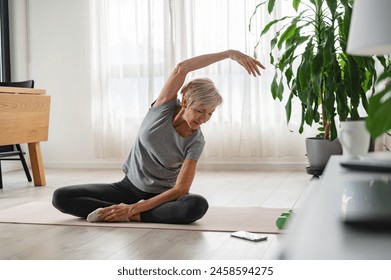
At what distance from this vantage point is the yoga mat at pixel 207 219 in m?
2.31

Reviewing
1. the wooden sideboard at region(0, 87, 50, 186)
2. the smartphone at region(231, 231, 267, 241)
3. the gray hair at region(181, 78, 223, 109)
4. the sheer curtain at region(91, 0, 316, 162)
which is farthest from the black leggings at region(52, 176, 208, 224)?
the sheer curtain at region(91, 0, 316, 162)

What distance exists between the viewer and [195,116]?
230 cm

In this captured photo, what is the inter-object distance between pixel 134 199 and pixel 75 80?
3149mm

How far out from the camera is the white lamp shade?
2.65 feet

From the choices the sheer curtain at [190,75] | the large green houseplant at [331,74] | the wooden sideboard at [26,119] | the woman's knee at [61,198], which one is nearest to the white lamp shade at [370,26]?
the woman's knee at [61,198]

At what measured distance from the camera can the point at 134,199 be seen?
8.50 feet

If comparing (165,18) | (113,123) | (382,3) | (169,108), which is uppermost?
(165,18)

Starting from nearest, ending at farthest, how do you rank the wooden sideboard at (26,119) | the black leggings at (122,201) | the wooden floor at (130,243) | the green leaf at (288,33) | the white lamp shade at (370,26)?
1. the white lamp shade at (370,26)
2. the wooden floor at (130,243)
3. the black leggings at (122,201)
4. the wooden sideboard at (26,119)
5. the green leaf at (288,33)

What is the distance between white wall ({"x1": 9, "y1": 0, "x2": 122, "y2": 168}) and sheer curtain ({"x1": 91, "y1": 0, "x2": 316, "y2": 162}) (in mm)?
199

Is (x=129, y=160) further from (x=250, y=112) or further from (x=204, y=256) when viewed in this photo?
(x=250, y=112)

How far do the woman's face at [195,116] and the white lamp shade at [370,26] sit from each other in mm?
1416

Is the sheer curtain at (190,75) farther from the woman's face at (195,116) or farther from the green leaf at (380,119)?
the green leaf at (380,119)

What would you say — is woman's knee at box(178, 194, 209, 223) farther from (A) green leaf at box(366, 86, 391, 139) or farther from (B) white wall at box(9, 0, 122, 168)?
(B) white wall at box(9, 0, 122, 168)

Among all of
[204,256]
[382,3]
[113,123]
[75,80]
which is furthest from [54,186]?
[382,3]
